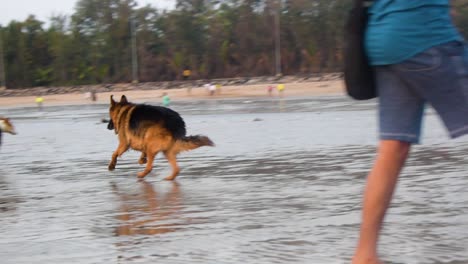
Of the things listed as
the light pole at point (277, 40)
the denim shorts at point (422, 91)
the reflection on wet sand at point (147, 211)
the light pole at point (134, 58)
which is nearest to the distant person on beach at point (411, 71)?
the denim shorts at point (422, 91)

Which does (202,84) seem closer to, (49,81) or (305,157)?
(49,81)

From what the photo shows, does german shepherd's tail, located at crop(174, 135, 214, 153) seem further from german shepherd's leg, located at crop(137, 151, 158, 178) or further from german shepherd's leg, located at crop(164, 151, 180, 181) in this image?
german shepherd's leg, located at crop(137, 151, 158, 178)

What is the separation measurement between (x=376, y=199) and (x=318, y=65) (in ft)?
192

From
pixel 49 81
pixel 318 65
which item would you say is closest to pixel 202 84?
pixel 318 65

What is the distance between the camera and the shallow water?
5.00 metres

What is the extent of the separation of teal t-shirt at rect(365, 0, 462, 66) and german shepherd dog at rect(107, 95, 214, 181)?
18.0 feet

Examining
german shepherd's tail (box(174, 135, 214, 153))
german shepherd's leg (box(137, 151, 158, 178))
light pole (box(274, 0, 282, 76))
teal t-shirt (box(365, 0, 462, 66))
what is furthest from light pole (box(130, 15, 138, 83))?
teal t-shirt (box(365, 0, 462, 66))

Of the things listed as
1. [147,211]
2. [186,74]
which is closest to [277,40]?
[186,74]

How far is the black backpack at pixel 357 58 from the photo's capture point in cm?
405

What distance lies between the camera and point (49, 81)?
232 ft

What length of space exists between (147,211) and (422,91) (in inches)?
127

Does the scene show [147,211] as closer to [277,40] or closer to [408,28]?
[408,28]

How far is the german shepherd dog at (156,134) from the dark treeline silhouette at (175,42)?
166 feet

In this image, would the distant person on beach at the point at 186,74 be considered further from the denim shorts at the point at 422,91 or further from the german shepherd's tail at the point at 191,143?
the denim shorts at the point at 422,91
